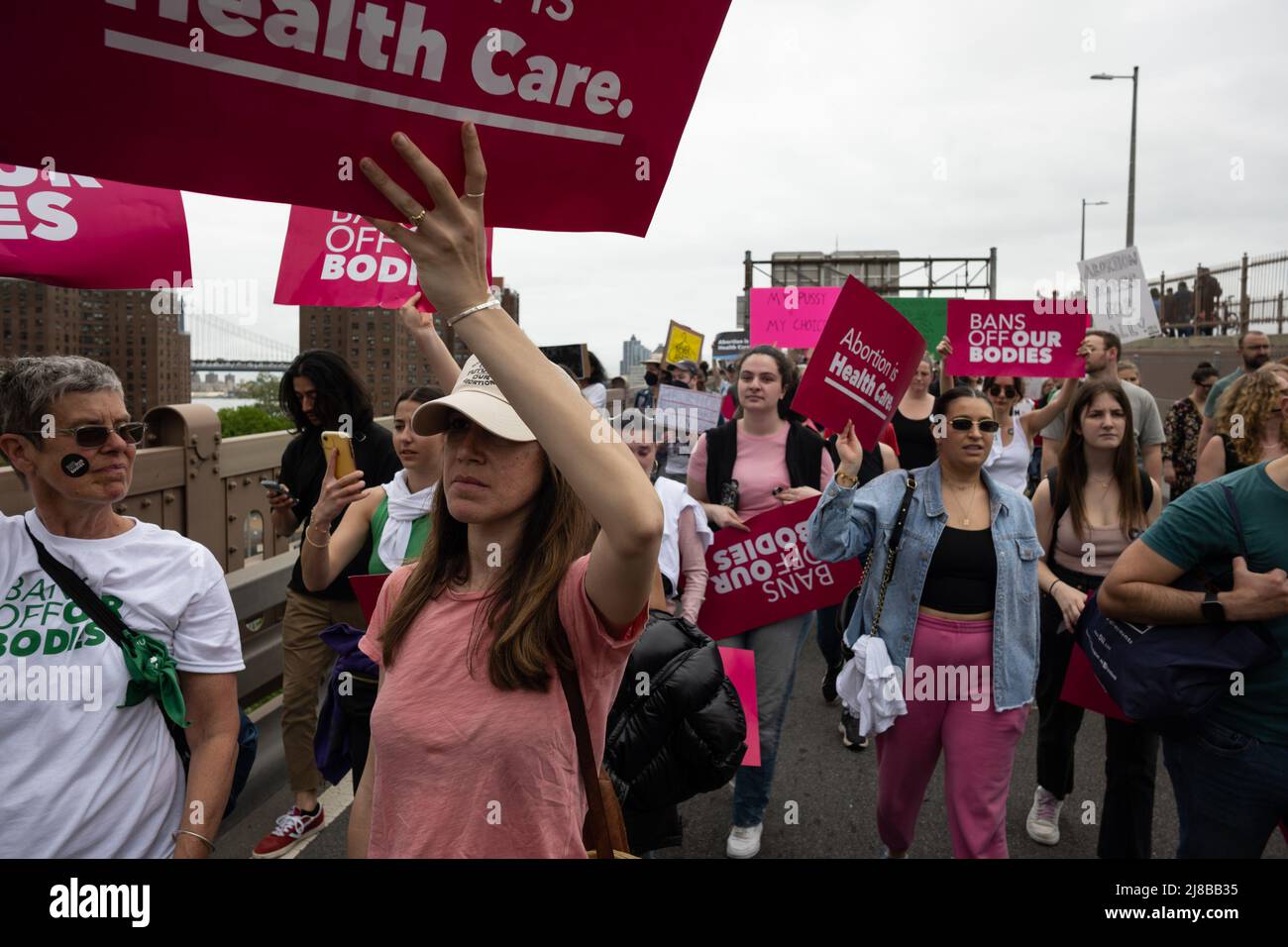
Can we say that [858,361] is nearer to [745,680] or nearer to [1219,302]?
[745,680]

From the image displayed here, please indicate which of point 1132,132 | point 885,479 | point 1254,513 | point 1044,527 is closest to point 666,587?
point 885,479

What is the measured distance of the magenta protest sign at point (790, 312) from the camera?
12922 mm

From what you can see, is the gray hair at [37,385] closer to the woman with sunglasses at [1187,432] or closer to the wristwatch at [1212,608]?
the wristwatch at [1212,608]

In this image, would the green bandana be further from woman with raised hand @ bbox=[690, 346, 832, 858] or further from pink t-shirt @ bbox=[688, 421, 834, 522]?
pink t-shirt @ bbox=[688, 421, 834, 522]

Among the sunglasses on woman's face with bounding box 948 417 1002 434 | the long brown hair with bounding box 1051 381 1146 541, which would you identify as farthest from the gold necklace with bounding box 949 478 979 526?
the long brown hair with bounding box 1051 381 1146 541

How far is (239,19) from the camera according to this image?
4.51 ft

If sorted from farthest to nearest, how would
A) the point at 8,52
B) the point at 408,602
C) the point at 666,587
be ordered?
the point at 666,587 → the point at 408,602 → the point at 8,52

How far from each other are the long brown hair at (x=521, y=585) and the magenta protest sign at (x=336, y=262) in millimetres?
2501

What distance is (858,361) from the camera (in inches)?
166

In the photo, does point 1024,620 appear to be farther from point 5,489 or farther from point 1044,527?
point 5,489

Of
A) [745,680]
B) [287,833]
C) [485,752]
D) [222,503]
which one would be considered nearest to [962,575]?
[745,680]

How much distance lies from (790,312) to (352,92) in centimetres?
1197

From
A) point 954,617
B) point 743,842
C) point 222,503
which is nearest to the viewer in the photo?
point 954,617
